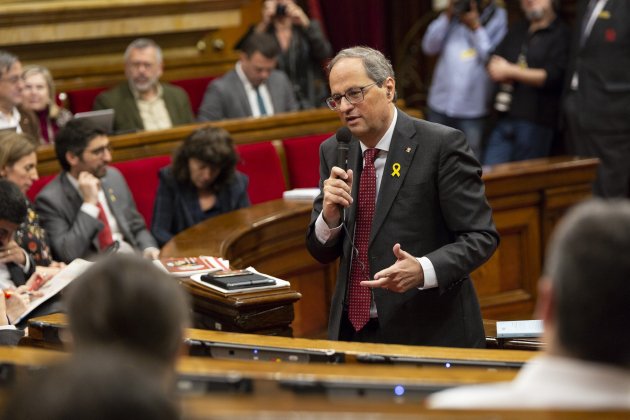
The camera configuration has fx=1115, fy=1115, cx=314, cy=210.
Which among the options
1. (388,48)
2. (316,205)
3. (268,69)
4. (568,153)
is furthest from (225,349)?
(388,48)

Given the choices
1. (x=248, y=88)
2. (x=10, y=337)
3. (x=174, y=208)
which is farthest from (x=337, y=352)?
(x=248, y=88)

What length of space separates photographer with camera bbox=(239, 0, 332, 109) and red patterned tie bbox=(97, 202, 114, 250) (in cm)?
244

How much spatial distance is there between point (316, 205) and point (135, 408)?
2.09 meters

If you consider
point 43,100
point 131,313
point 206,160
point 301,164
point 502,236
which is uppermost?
point 131,313

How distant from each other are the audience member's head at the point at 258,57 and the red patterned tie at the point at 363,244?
3.42m

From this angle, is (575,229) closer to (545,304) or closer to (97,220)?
(545,304)

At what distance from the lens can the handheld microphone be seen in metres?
2.94

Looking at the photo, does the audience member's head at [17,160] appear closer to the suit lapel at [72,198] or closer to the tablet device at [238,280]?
the suit lapel at [72,198]

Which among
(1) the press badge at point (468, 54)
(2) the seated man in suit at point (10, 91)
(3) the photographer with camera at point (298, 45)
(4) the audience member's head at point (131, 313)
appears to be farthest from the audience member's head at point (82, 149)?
(4) the audience member's head at point (131, 313)

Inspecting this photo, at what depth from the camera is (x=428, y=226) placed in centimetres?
296

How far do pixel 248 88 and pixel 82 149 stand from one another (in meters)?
1.96

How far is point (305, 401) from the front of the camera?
1479 millimetres

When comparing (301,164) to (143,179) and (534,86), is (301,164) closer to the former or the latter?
(143,179)

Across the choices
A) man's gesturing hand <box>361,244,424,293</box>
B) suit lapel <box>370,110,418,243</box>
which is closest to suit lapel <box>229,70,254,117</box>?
suit lapel <box>370,110,418,243</box>
